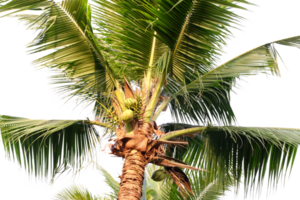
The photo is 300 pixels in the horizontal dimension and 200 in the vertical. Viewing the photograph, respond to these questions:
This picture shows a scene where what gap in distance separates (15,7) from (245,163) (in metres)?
4.08

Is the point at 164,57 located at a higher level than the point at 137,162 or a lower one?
higher

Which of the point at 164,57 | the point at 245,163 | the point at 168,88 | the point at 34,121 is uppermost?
the point at 164,57

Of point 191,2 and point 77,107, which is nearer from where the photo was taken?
point 191,2

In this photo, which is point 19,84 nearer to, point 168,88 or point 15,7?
point 15,7

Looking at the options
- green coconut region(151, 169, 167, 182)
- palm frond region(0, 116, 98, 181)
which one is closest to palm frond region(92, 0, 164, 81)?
palm frond region(0, 116, 98, 181)

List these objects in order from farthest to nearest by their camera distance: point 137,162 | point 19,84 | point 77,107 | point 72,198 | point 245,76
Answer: point 19,84 < point 72,198 < point 77,107 < point 245,76 < point 137,162

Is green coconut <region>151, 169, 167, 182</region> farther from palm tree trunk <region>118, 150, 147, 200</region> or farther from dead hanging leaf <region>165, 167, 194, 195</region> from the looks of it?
palm tree trunk <region>118, 150, 147, 200</region>

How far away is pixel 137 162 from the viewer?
143 inches

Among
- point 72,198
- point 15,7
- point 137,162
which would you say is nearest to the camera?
point 137,162

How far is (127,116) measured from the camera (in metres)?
3.63

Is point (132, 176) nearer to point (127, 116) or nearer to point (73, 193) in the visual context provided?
point (127, 116)

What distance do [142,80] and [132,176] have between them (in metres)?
1.61

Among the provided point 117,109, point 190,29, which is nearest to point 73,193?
point 117,109

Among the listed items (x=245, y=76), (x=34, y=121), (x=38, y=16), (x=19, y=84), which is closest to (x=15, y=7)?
(x=38, y=16)
